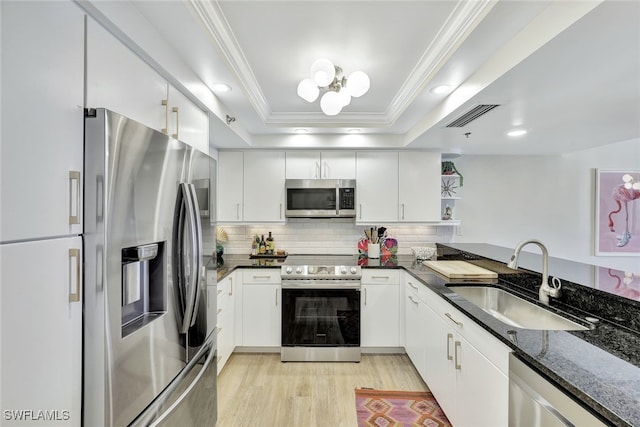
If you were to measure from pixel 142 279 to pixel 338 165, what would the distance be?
2575 millimetres

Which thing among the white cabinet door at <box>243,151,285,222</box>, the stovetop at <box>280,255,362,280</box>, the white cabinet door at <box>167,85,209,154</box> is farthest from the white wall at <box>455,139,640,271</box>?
the white cabinet door at <box>167,85,209,154</box>

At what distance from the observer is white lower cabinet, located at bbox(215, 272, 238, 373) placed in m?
2.64

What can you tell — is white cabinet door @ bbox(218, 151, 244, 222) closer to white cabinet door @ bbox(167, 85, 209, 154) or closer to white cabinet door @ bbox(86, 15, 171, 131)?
white cabinet door @ bbox(167, 85, 209, 154)

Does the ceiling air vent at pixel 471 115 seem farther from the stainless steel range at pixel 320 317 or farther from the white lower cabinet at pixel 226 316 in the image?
the white lower cabinet at pixel 226 316

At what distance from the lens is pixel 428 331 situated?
242 centimetres

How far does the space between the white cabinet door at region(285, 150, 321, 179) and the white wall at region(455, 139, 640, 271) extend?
73.6 inches

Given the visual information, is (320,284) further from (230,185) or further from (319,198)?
(230,185)

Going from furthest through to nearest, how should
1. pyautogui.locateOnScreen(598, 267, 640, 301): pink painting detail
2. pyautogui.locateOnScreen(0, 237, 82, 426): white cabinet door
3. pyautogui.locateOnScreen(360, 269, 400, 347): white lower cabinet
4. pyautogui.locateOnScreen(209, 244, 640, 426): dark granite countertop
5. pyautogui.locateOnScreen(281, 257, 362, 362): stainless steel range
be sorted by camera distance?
pyautogui.locateOnScreen(360, 269, 400, 347): white lower cabinet
pyautogui.locateOnScreen(281, 257, 362, 362): stainless steel range
pyautogui.locateOnScreen(598, 267, 640, 301): pink painting detail
pyautogui.locateOnScreen(209, 244, 640, 426): dark granite countertop
pyautogui.locateOnScreen(0, 237, 82, 426): white cabinet door

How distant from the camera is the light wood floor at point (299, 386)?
2.22 metres

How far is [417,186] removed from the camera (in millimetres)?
3537

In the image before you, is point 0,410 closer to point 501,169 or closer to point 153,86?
point 153,86

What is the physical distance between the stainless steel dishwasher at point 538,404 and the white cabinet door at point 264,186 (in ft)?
8.56

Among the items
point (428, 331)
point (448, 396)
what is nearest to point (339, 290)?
point (428, 331)

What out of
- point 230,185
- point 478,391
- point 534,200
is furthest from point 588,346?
point 534,200
